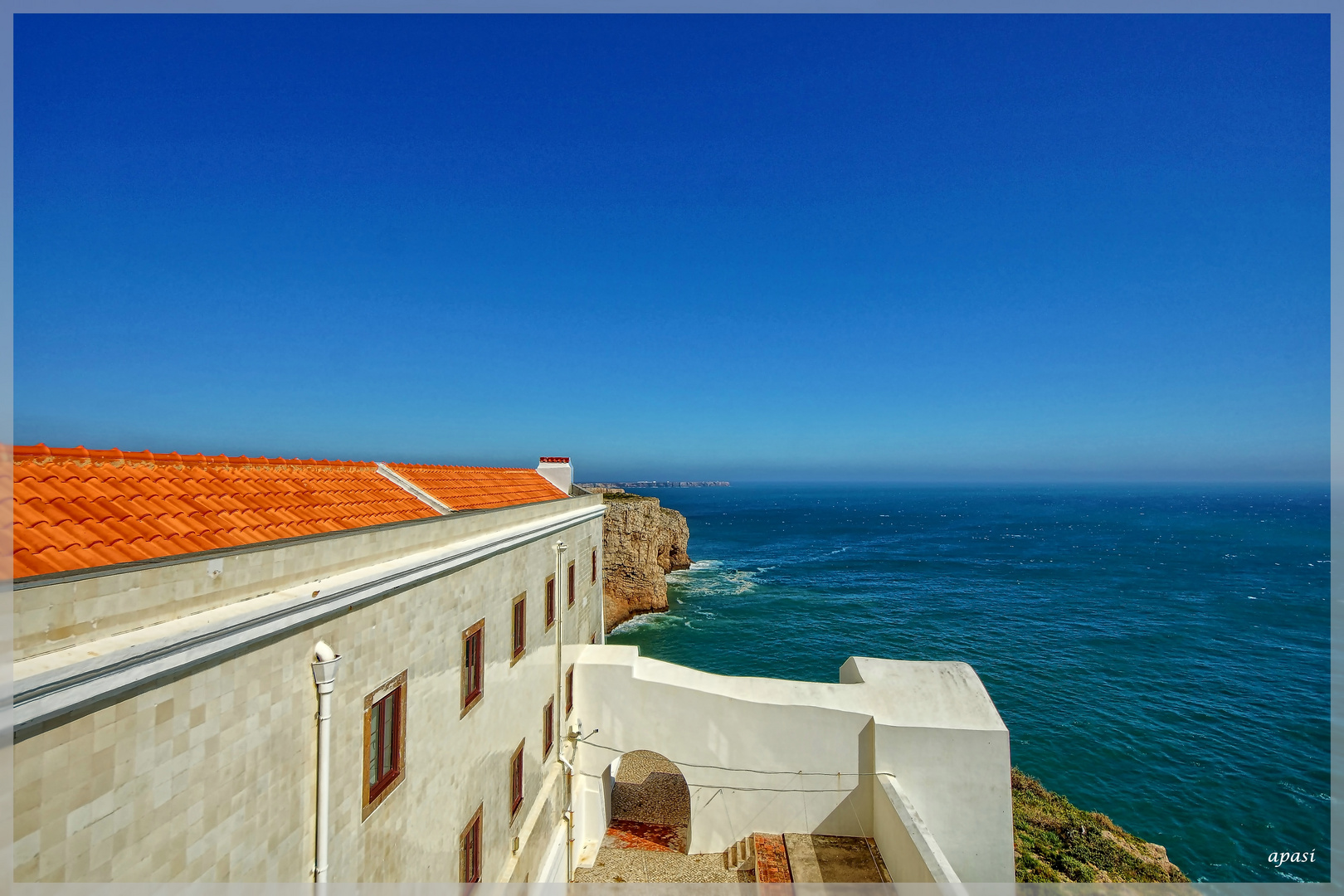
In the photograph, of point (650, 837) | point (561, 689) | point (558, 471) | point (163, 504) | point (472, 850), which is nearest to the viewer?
point (163, 504)

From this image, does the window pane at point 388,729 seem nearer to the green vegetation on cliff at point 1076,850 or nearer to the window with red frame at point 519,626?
the window with red frame at point 519,626

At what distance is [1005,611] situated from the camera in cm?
4284

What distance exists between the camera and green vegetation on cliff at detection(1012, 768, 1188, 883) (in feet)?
49.9

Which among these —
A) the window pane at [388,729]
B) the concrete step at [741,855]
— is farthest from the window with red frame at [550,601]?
the concrete step at [741,855]

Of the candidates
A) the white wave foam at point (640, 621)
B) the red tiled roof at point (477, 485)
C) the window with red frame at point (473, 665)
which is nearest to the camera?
the window with red frame at point (473, 665)

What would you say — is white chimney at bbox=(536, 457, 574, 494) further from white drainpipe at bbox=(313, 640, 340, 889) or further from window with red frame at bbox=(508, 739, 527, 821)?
white drainpipe at bbox=(313, 640, 340, 889)

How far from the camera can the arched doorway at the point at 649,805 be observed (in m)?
15.5

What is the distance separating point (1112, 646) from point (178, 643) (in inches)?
1778

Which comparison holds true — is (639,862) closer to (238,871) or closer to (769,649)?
(238,871)

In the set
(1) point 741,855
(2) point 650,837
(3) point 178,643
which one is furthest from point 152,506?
(2) point 650,837

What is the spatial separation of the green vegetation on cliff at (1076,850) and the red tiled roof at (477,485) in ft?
49.7

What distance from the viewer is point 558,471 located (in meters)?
17.2

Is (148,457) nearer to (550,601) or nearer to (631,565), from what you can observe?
(550,601)

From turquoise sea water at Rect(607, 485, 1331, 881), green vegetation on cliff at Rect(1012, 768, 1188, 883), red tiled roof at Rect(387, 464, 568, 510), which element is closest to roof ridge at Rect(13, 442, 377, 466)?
red tiled roof at Rect(387, 464, 568, 510)
